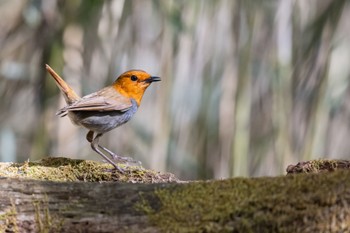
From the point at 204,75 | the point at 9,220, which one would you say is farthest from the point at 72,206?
the point at 204,75

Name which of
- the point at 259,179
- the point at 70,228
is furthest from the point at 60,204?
the point at 259,179

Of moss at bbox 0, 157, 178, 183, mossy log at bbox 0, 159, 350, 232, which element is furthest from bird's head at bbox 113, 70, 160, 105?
mossy log at bbox 0, 159, 350, 232

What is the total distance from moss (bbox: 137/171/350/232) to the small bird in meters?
1.39

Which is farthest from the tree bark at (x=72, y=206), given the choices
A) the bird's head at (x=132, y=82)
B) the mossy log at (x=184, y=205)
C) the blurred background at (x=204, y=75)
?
the blurred background at (x=204, y=75)

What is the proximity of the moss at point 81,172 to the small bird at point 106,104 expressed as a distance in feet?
1.68

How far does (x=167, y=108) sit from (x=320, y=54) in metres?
1.00

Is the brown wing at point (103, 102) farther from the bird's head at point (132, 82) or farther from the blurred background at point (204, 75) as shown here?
the blurred background at point (204, 75)

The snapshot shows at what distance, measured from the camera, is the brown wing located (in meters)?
2.95

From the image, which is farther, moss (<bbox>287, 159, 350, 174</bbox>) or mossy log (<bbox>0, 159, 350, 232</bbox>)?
moss (<bbox>287, 159, 350, 174</bbox>)

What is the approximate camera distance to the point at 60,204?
1617 mm

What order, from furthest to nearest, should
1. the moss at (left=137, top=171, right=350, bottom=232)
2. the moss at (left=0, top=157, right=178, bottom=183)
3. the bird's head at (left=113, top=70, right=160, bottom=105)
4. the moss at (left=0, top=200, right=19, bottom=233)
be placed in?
the bird's head at (left=113, top=70, right=160, bottom=105), the moss at (left=0, top=157, right=178, bottom=183), the moss at (left=0, top=200, right=19, bottom=233), the moss at (left=137, top=171, right=350, bottom=232)

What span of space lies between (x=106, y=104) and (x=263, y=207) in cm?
167

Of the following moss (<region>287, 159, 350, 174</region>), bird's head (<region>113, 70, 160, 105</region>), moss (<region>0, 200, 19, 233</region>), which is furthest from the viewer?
bird's head (<region>113, 70, 160, 105</region>)

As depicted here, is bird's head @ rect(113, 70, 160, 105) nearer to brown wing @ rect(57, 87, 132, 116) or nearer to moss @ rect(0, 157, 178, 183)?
brown wing @ rect(57, 87, 132, 116)
